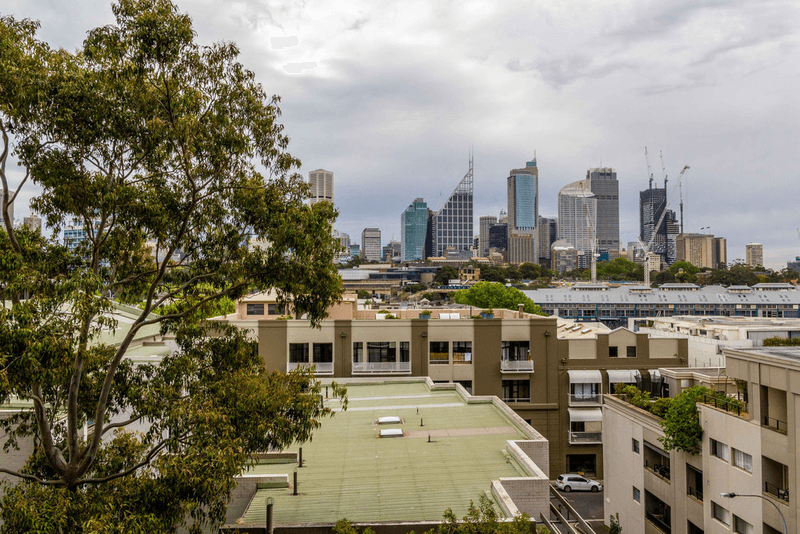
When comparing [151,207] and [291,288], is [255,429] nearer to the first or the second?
[291,288]

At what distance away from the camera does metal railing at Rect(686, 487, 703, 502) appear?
80.2 ft

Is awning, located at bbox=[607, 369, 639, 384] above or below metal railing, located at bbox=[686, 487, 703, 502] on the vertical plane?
above

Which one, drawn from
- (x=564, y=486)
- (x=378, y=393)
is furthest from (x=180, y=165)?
(x=564, y=486)

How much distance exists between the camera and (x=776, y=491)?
2002 centimetres

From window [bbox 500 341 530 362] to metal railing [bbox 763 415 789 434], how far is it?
22.1 m

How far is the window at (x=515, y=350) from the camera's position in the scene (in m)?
42.3

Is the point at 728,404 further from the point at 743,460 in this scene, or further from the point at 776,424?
the point at 776,424

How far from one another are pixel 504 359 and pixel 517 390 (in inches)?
107

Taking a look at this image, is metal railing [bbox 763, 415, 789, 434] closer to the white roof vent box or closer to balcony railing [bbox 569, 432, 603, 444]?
the white roof vent box

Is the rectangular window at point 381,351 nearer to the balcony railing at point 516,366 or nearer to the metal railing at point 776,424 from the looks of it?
the balcony railing at point 516,366

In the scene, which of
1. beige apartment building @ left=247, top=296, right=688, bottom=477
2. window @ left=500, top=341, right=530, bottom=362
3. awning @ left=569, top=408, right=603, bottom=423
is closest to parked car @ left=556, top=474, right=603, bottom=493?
beige apartment building @ left=247, top=296, right=688, bottom=477

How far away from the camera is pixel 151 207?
12117 mm

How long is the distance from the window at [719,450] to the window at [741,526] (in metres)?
2.22

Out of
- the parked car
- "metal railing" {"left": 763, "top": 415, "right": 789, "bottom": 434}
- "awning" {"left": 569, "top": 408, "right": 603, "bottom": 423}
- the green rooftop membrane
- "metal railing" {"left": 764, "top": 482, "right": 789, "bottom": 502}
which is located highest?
"metal railing" {"left": 763, "top": 415, "right": 789, "bottom": 434}
